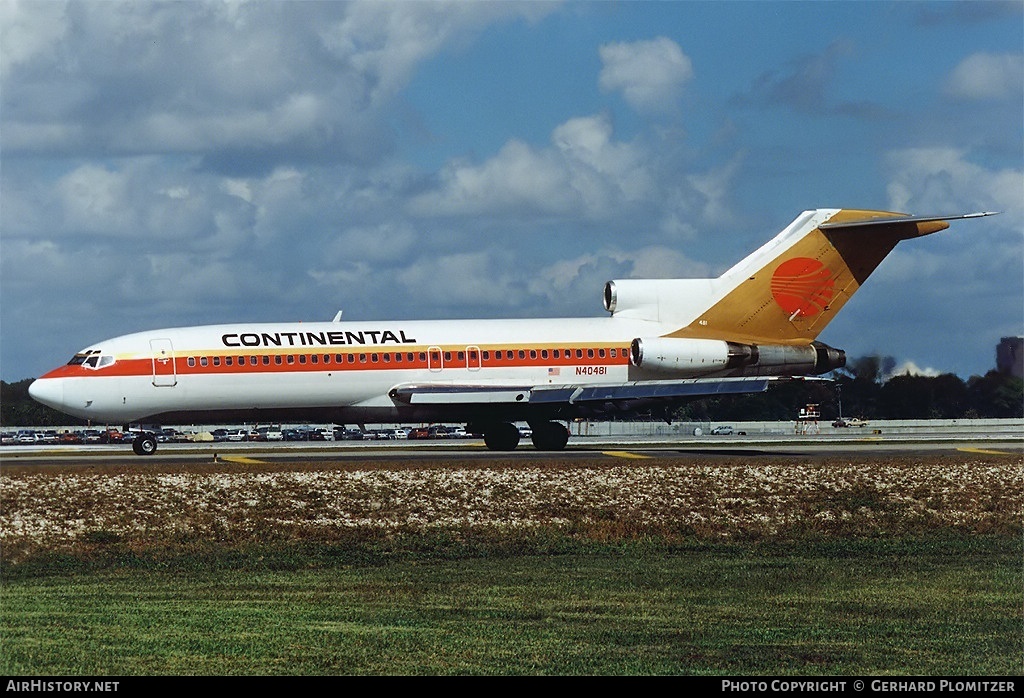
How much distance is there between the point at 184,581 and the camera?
2225 cm

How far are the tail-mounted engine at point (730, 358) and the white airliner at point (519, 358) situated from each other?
0.05 m

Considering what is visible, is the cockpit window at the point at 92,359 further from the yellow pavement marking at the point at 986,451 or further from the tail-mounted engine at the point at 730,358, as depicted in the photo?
the yellow pavement marking at the point at 986,451

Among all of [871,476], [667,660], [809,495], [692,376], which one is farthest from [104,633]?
[692,376]

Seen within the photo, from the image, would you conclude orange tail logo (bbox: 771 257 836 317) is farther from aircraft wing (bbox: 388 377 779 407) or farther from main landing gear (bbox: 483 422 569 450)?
main landing gear (bbox: 483 422 569 450)

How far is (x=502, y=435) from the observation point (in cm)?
4669

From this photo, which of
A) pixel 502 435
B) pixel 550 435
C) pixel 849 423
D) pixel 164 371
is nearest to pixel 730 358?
pixel 550 435

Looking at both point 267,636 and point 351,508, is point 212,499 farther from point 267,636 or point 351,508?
point 267,636

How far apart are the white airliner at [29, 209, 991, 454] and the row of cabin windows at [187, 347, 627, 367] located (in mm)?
47

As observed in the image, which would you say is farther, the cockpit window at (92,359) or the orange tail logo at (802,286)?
the orange tail logo at (802,286)

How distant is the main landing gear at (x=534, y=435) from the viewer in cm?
4650

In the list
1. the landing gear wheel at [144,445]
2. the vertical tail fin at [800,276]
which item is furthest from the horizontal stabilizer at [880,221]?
the landing gear wheel at [144,445]

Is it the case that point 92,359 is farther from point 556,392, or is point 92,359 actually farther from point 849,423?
point 849,423

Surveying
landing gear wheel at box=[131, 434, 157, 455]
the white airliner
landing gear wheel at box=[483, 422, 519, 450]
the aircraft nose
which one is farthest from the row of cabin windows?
the aircraft nose

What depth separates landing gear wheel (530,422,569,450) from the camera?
46.5 metres
